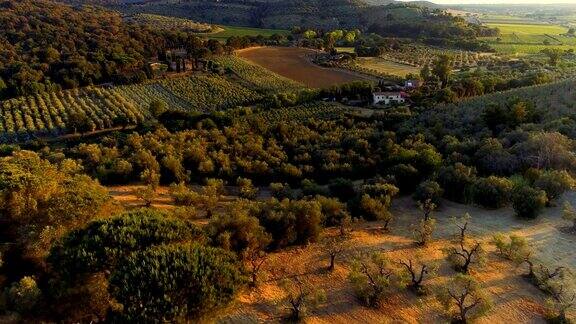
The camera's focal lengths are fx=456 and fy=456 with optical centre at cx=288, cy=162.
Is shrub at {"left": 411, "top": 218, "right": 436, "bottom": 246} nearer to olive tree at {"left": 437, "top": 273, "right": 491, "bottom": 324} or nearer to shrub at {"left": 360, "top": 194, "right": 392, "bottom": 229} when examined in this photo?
shrub at {"left": 360, "top": 194, "right": 392, "bottom": 229}

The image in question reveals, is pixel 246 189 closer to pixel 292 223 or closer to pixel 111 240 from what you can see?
pixel 292 223

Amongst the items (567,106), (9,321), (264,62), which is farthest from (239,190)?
(264,62)

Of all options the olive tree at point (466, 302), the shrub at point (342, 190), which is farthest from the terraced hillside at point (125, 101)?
the olive tree at point (466, 302)

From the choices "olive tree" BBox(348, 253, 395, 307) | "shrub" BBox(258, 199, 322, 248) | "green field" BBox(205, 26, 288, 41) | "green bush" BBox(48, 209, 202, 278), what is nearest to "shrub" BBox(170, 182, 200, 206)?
"shrub" BBox(258, 199, 322, 248)

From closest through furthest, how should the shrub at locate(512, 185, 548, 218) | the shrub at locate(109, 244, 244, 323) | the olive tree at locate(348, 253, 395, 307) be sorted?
the shrub at locate(109, 244, 244, 323), the olive tree at locate(348, 253, 395, 307), the shrub at locate(512, 185, 548, 218)

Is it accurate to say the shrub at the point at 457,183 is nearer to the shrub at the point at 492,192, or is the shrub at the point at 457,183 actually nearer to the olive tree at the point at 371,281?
the shrub at the point at 492,192

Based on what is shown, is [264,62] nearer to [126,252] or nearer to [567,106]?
[567,106]

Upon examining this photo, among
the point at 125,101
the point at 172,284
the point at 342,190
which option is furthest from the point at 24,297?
the point at 125,101
